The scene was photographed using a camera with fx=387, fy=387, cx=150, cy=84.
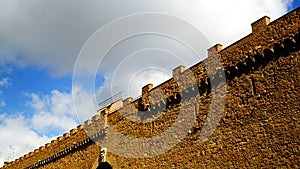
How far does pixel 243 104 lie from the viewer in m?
12.8

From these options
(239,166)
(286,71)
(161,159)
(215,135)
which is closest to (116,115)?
(161,159)

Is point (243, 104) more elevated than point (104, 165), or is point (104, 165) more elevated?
point (104, 165)

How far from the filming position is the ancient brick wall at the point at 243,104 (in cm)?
1154

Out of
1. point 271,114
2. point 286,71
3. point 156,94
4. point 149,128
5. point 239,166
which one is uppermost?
point 156,94

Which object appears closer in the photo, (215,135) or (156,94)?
(215,135)

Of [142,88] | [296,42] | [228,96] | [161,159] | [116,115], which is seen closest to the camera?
[296,42]

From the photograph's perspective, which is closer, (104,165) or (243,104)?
(243,104)

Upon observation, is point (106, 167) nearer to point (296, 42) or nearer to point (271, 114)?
point (271, 114)

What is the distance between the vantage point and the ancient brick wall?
454 inches

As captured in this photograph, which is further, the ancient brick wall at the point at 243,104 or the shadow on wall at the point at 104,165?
the shadow on wall at the point at 104,165

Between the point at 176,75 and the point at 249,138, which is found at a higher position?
the point at 176,75

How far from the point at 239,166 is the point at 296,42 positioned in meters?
4.24

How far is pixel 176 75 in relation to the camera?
1545cm

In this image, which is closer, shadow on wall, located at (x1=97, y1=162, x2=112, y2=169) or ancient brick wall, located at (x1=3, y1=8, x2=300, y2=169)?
ancient brick wall, located at (x1=3, y1=8, x2=300, y2=169)
